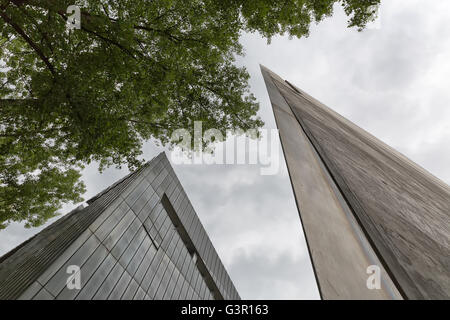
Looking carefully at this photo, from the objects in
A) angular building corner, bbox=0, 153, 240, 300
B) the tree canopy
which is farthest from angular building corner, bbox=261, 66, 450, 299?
angular building corner, bbox=0, 153, 240, 300

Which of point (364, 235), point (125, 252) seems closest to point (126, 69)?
point (364, 235)

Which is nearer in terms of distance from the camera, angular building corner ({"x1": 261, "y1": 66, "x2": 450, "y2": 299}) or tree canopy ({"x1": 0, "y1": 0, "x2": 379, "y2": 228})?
angular building corner ({"x1": 261, "y1": 66, "x2": 450, "y2": 299})

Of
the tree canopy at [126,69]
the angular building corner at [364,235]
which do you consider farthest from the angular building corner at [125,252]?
the angular building corner at [364,235]

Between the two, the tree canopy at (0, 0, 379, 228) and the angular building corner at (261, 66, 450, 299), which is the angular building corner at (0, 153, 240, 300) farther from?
the angular building corner at (261, 66, 450, 299)

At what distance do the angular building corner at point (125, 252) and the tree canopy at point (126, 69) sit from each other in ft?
6.98

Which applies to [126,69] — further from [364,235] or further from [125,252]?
[125,252]

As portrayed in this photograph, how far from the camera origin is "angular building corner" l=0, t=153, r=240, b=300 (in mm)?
9586

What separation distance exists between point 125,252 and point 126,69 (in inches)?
456

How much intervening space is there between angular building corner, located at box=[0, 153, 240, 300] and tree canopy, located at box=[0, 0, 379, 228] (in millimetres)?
2127

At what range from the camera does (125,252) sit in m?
14.0

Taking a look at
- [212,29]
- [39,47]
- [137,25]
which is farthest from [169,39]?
[39,47]

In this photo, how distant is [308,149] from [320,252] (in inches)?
76.3

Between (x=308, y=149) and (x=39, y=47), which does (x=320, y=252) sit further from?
(x=39, y=47)
